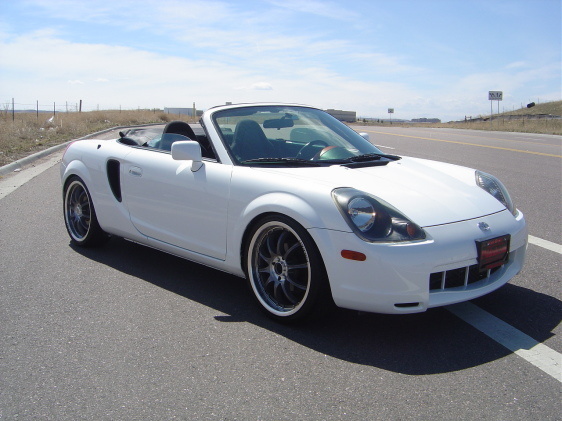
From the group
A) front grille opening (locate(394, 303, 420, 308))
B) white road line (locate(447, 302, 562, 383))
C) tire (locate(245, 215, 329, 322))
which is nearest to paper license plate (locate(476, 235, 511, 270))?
white road line (locate(447, 302, 562, 383))

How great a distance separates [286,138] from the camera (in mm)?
4711

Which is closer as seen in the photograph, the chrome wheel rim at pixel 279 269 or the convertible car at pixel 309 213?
the convertible car at pixel 309 213

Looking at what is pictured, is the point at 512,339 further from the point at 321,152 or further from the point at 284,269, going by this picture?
the point at 321,152

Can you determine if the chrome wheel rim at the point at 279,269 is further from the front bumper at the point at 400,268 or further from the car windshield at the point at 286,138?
the car windshield at the point at 286,138

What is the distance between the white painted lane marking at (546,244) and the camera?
550 cm

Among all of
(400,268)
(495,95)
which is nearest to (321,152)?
(400,268)

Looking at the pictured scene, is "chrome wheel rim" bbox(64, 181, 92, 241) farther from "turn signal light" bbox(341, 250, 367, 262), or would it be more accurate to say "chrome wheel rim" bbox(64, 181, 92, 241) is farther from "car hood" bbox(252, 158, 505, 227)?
"turn signal light" bbox(341, 250, 367, 262)

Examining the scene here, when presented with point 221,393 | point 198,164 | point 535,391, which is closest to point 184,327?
point 221,393

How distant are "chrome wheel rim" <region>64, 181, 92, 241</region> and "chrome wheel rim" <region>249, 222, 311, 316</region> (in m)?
2.30

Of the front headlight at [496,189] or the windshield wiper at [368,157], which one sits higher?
the windshield wiper at [368,157]

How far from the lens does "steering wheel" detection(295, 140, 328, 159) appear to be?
176 inches

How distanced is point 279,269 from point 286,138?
125 centimetres

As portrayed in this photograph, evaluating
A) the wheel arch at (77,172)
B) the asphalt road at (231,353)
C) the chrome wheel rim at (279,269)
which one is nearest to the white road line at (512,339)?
the asphalt road at (231,353)

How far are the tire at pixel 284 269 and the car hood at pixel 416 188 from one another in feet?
1.12
